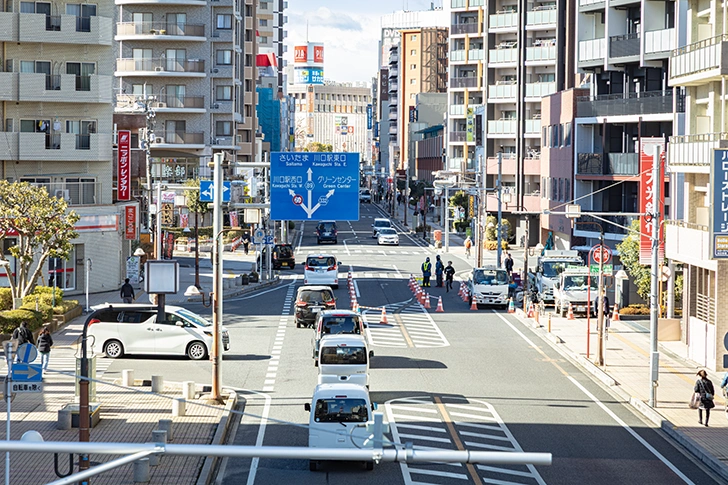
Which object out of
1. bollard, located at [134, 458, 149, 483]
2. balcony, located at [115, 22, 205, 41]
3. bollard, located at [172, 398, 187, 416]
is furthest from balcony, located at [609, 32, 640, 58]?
bollard, located at [134, 458, 149, 483]

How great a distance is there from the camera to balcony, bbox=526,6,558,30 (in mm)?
89250

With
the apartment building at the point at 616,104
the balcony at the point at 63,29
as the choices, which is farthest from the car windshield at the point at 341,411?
the balcony at the point at 63,29

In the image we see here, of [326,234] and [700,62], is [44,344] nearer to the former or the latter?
[700,62]

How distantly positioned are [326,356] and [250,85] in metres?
95.0

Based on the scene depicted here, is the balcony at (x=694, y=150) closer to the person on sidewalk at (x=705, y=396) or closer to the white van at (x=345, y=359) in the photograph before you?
the person on sidewalk at (x=705, y=396)

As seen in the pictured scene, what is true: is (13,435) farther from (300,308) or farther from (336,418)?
(300,308)

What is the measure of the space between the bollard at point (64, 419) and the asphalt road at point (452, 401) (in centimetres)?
377

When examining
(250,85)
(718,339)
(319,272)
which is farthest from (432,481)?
(250,85)

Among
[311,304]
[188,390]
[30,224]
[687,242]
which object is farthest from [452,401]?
[30,224]

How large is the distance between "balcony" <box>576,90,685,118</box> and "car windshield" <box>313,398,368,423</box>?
38436 mm

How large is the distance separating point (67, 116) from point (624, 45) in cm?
2886

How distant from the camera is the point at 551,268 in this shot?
5309 cm

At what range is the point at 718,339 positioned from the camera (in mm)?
34438

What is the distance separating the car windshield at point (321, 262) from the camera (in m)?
58.3
